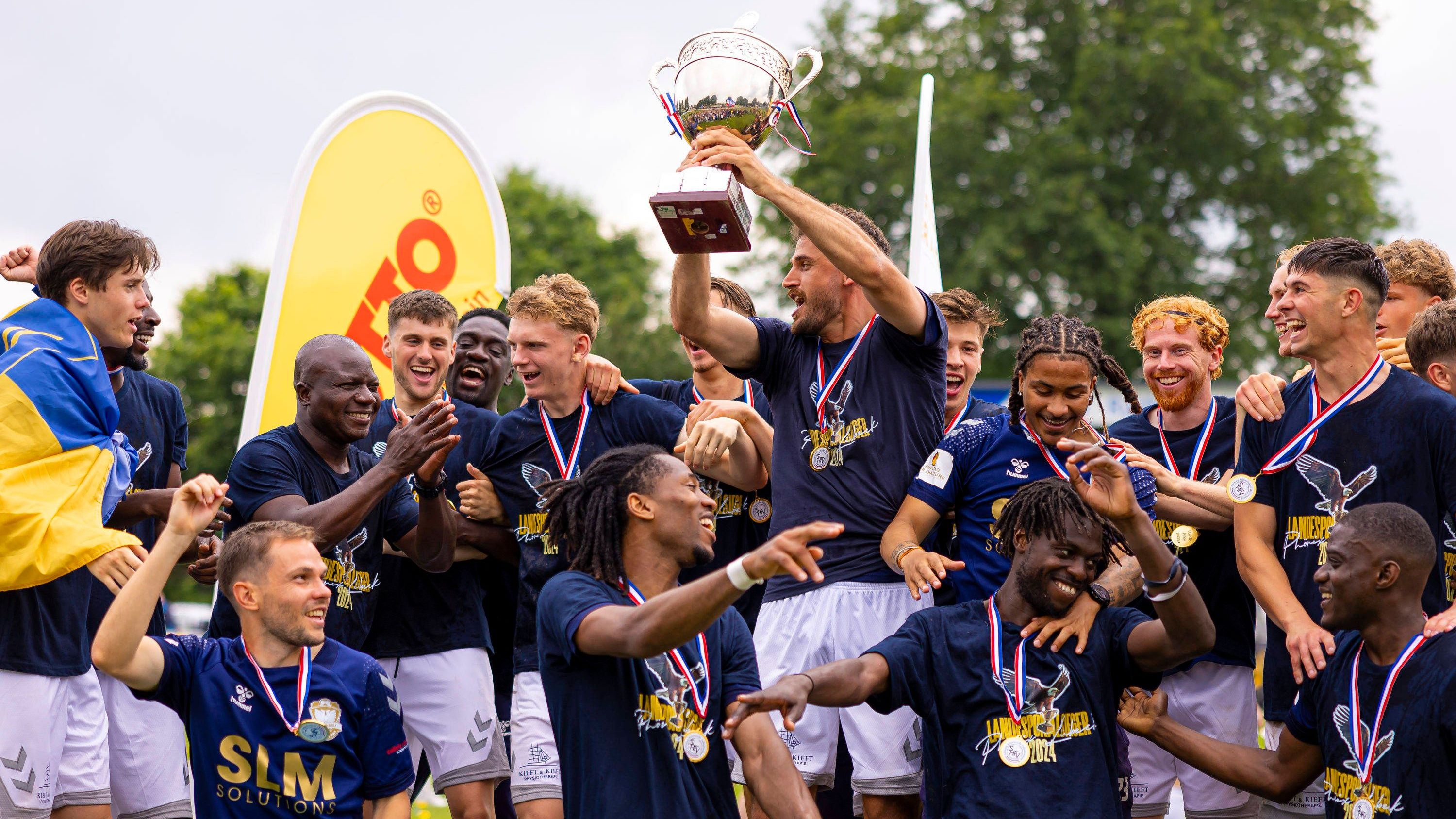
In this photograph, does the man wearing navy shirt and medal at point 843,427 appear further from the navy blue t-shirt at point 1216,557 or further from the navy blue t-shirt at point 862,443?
the navy blue t-shirt at point 1216,557

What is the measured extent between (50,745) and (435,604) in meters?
1.91

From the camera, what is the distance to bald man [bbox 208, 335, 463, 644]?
641 cm

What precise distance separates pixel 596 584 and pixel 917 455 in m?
1.89

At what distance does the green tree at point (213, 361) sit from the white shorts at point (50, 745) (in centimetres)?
3920

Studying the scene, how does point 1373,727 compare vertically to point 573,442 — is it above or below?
below

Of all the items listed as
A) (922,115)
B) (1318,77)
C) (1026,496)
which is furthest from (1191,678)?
(1318,77)

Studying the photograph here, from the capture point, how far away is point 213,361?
151 feet

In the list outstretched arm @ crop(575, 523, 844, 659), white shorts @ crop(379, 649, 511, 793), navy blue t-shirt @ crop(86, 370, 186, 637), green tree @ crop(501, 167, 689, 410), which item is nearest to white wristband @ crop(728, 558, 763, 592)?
outstretched arm @ crop(575, 523, 844, 659)

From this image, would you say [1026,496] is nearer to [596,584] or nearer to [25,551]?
[596,584]

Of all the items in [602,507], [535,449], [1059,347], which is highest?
[1059,347]

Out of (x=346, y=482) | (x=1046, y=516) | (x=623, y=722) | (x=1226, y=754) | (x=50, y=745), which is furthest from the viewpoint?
(x=346, y=482)

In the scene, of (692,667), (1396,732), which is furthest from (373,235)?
(1396,732)

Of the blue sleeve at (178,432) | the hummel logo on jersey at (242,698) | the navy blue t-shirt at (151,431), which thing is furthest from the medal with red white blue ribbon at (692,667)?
the blue sleeve at (178,432)

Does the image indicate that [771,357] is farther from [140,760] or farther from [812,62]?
[140,760]
